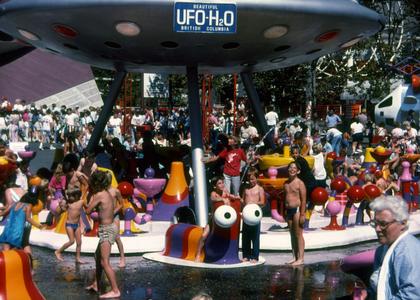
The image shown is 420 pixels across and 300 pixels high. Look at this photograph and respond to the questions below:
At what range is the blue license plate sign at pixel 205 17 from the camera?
12648 mm

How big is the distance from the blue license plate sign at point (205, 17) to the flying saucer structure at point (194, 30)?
15mm

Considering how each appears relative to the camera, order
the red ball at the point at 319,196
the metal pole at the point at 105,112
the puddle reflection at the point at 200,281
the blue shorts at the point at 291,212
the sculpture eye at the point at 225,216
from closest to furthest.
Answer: the puddle reflection at the point at 200,281 < the sculpture eye at the point at 225,216 < the blue shorts at the point at 291,212 < the red ball at the point at 319,196 < the metal pole at the point at 105,112

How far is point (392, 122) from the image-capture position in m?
37.5

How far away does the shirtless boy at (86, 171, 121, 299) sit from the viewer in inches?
369

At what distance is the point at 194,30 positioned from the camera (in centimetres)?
1279

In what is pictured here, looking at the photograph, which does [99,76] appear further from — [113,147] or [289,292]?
[289,292]

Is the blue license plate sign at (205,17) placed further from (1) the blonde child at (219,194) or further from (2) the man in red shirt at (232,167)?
(2) the man in red shirt at (232,167)

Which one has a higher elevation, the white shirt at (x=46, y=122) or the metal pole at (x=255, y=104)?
the white shirt at (x=46, y=122)

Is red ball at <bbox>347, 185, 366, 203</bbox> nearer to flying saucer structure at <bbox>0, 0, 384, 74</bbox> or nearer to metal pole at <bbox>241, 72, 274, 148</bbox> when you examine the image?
flying saucer structure at <bbox>0, 0, 384, 74</bbox>

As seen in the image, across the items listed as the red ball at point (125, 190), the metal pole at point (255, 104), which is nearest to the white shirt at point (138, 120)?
the metal pole at point (255, 104)

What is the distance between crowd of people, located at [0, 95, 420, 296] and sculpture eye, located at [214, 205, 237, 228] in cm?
67

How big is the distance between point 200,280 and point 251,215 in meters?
1.31

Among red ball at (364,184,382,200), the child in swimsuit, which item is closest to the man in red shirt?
red ball at (364,184,382,200)

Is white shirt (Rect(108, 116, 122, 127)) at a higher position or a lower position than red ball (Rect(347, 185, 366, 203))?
higher
